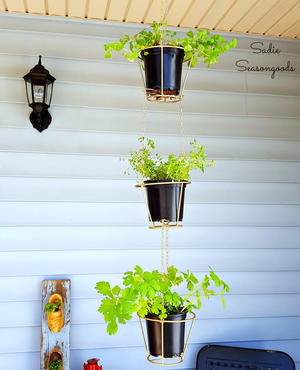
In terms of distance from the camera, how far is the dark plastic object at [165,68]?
1.80 metres

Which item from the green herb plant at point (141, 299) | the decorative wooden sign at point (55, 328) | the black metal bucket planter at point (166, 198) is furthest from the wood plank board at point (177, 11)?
the decorative wooden sign at point (55, 328)

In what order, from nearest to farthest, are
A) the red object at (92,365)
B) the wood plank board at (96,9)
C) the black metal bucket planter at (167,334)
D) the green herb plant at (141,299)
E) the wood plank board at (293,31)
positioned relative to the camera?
the green herb plant at (141,299) → the black metal bucket planter at (167,334) → the red object at (92,365) → the wood plank board at (96,9) → the wood plank board at (293,31)

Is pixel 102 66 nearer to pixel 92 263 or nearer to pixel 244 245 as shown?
pixel 92 263

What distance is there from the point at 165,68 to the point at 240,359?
1.70 m

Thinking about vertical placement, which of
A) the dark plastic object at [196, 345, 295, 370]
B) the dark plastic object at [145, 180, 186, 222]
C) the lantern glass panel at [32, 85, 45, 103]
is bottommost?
the dark plastic object at [196, 345, 295, 370]

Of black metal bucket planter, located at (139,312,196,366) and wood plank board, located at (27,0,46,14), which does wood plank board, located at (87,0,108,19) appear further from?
black metal bucket planter, located at (139,312,196,366)

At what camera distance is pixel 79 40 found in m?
2.88

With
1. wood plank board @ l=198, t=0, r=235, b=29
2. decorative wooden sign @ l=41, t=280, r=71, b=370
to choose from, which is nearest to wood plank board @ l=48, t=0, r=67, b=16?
wood plank board @ l=198, t=0, r=235, b=29

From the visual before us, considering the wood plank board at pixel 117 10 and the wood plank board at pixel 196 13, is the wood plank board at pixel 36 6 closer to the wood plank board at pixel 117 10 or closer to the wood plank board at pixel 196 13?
the wood plank board at pixel 117 10

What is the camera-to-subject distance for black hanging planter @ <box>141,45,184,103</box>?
180cm

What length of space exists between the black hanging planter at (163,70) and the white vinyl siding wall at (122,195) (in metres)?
1.07

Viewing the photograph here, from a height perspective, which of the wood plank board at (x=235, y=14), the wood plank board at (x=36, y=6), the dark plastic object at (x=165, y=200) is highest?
the wood plank board at (x=36, y=6)

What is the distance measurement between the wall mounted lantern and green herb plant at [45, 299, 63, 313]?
1000 millimetres

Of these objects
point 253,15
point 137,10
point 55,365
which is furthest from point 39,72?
point 55,365
